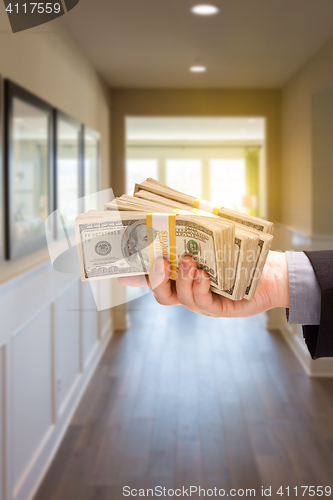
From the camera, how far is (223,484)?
3.60 ft

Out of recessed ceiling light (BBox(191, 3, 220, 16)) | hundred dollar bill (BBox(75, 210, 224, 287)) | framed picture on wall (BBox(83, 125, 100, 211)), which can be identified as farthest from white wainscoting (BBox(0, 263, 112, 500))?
recessed ceiling light (BBox(191, 3, 220, 16))

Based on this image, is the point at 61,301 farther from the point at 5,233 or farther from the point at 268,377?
the point at 268,377

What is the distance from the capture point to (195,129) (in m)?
0.59

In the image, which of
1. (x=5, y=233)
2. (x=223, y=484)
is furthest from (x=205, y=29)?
(x=223, y=484)

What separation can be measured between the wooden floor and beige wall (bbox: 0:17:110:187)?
0.44 meters

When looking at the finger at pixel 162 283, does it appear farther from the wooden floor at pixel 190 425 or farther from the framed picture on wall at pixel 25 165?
the framed picture on wall at pixel 25 165

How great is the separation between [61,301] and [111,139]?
69 cm

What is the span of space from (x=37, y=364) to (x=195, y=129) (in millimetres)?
803

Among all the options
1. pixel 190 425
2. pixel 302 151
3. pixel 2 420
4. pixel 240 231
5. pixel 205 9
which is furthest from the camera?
pixel 190 425

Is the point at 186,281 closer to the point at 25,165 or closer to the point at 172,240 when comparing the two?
the point at 172,240

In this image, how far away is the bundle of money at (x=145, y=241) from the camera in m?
0.37

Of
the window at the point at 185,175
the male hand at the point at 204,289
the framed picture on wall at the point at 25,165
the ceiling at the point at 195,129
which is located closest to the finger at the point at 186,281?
the male hand at the point at 204,289

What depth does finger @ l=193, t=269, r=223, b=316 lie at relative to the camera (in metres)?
0.41

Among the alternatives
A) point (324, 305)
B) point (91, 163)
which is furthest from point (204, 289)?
point (91, 163)
